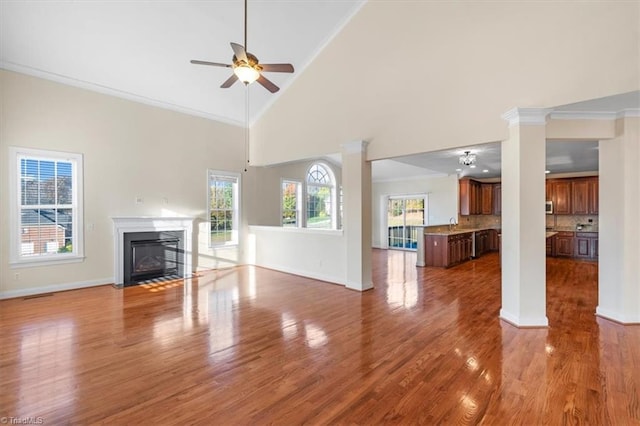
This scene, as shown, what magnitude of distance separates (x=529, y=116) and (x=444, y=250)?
4326 millimetres

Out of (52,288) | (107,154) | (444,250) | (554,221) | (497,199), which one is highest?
(107,154)

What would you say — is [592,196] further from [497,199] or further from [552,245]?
[497,199]

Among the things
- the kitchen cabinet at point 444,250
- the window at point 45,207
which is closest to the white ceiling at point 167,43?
the window at point 45,207

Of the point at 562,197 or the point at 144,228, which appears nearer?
the point at 144,228

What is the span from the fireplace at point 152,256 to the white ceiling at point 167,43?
2.74 m

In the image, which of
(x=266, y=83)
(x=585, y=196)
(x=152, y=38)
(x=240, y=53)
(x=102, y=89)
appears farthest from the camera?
(x=585, y=196)

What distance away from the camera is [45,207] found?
5062mm

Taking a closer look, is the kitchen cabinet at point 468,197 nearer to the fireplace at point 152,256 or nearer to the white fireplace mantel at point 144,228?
the white fireplace mantel at point 144,228

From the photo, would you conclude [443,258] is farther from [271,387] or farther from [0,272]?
[0,272]

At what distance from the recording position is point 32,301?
4.63 m

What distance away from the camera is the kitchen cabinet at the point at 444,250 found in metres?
7.31

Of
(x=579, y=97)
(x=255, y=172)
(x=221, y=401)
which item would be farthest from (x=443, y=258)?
(x=221, y=401)

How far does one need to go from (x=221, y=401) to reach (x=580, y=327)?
411cm

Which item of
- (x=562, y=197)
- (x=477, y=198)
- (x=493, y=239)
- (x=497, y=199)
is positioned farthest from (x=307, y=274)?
(x=562, y=197)
